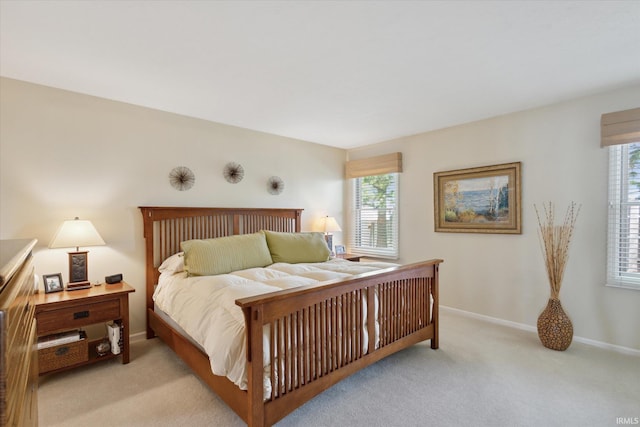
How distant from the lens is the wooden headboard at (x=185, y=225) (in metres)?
3.19

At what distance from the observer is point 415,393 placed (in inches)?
86.8

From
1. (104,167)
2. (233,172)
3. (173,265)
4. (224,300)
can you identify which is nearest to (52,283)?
(173,265)

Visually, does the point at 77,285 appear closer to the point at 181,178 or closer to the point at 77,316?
the point at 77,316

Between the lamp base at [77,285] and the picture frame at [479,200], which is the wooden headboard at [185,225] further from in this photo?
the picture frame at [479,200]

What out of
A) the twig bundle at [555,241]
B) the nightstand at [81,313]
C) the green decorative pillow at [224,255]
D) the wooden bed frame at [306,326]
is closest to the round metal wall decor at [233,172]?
the wooden bed frame at [306,326]

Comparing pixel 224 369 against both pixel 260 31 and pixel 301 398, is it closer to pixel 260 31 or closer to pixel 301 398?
pixel 301 398

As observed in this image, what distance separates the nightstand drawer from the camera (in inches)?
90.8

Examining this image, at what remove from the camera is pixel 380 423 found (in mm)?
1901

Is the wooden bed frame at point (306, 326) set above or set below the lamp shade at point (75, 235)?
below

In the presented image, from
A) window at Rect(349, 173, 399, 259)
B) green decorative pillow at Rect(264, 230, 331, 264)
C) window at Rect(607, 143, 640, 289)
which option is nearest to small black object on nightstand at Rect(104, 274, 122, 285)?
green decorative pillow at Rect(264, 230, 331, 264)

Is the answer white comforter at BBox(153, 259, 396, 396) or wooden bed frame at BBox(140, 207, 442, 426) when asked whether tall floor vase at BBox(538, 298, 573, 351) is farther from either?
white comforter at BBox(153, 259, 396, 396)

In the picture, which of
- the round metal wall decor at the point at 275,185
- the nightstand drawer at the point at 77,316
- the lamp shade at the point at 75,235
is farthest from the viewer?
the round metal wall decor at the point at 275,185

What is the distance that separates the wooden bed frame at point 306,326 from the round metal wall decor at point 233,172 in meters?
0.64

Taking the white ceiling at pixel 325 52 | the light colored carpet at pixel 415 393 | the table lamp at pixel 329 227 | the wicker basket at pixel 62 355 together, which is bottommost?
the light colored carpet at pixel 415 393
